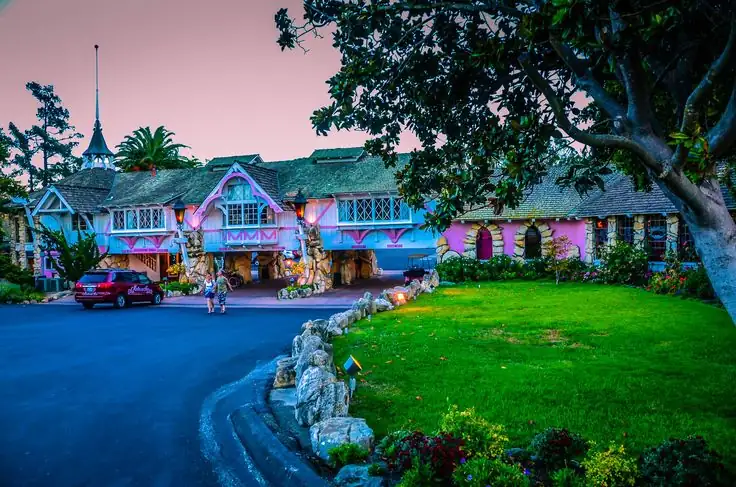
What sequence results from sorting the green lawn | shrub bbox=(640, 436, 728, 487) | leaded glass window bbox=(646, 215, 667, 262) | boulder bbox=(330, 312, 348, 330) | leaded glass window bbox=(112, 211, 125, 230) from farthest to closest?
leaded glass window bbox=(112, 211, 125, 230) → leaded glass window bbox=(646, 215, 667, 262) → boulder bbox=(330, 312, 348, 330) → the green lawn → shrub bbox=(640, 436, 728, 487)

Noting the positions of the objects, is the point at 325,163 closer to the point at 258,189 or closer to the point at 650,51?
the point at 258,189

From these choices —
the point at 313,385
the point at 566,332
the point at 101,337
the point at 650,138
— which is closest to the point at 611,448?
the point at 650,138

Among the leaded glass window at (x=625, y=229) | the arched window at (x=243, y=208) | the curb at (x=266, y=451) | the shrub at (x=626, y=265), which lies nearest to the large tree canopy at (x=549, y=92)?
the curb at (x=266, y=451)

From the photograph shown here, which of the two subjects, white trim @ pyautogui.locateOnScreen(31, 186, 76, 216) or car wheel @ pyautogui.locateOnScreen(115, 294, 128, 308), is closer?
car wheel @ pyautogui.locateOnScreen(115, 294, 128, 308)

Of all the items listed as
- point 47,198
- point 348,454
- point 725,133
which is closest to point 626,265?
point 725,133

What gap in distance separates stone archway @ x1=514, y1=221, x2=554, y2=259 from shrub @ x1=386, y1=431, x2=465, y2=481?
24.6 metres

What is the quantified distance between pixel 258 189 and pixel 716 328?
22.7 m

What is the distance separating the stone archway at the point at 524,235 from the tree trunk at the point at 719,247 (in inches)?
947

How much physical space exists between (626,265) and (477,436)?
66.3ft

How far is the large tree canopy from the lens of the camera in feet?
15.2

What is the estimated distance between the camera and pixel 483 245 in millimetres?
29703

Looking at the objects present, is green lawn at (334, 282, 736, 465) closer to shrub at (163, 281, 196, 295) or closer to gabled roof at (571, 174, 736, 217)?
gabled roof at (571, 174, 736, 217)

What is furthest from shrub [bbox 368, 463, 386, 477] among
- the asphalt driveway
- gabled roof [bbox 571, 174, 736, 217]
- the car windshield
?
the car windshield

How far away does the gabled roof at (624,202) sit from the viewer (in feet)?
74.8
